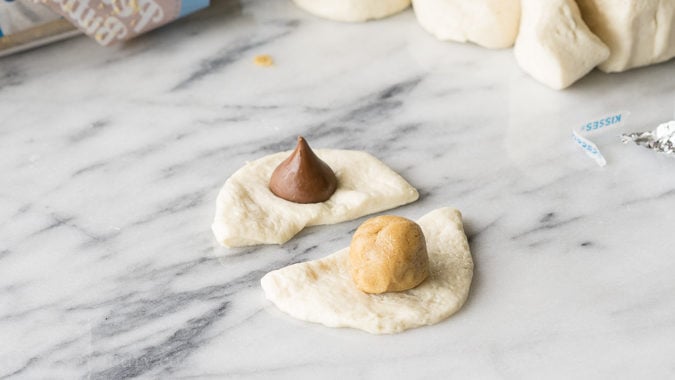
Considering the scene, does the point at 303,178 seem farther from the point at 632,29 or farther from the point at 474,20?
the point at 632,29

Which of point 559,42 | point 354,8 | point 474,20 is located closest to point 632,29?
point 559,42

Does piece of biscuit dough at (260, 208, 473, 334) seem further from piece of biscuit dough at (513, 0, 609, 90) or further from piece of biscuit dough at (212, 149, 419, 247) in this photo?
piece of biscuit dough at (513, 0, 609, 90)

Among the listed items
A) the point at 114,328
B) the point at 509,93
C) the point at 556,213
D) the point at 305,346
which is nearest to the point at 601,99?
the point at 509,93

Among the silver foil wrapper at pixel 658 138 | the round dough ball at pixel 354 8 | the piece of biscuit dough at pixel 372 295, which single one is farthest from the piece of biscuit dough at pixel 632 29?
the piece of biscuit dough at pixel 372 295

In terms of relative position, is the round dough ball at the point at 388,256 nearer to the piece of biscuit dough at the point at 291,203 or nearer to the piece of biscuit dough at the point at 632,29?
the piece of biscuit dough at the point at 291,203

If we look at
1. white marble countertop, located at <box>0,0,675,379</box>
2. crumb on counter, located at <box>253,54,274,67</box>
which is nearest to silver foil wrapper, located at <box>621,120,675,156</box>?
white marble countertop, located at <box>0,0,675,379</box>

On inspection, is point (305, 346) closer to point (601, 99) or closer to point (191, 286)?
point (191, 286)

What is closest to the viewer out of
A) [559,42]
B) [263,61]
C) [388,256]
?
[388,256]
